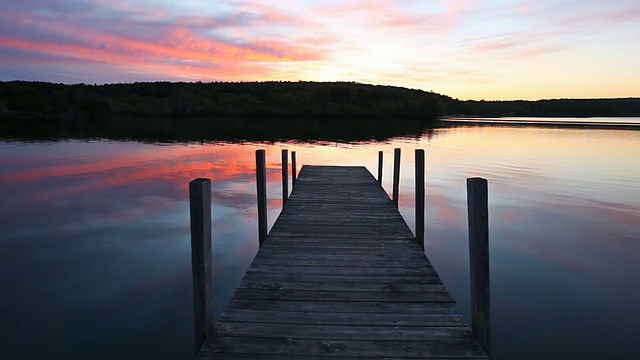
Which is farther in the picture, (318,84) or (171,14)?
(318,84)

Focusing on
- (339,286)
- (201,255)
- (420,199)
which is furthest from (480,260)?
(420,199)

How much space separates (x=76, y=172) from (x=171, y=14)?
1040cm

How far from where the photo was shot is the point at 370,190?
37.0ft

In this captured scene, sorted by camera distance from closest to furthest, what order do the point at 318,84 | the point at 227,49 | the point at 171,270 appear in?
1. the point at 171,270
2. the point at 227,49
3. the point at 318,84

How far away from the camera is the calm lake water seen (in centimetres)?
545

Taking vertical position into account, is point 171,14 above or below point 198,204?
above

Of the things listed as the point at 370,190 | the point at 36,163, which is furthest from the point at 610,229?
the point at 36,163

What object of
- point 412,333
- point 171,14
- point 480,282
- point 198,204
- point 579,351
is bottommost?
point 579,351

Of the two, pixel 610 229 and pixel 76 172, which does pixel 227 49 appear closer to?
pixel 76 172

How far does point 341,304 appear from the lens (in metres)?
4.26

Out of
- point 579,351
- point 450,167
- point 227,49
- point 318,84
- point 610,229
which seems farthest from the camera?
point 318,84

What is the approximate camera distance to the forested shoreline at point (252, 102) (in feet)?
297

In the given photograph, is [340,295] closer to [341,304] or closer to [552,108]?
[341,304]

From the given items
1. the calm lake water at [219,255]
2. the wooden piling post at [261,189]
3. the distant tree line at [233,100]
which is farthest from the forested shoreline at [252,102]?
the wooden piling post at [261,189]
